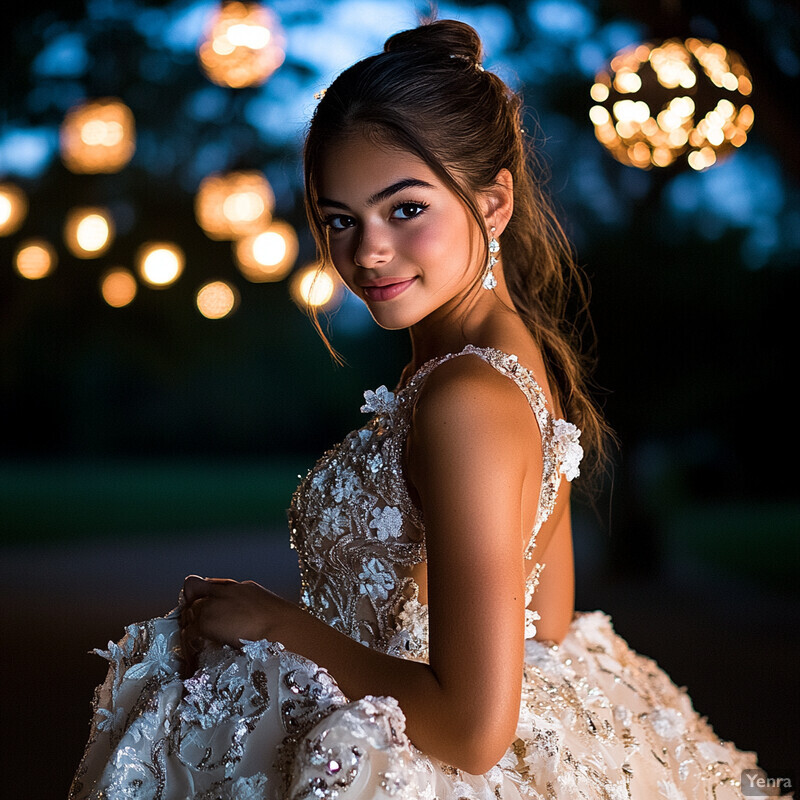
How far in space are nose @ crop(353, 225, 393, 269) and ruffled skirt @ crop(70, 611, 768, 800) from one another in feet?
1.82

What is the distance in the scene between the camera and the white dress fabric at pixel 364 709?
112cm

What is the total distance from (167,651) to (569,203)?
17.2ft

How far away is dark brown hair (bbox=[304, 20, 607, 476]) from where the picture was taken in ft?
4.54

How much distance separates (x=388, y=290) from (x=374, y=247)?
0.08 metres

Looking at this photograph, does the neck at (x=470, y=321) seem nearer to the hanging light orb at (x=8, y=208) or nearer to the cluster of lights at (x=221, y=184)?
the cluster of lights at (x=221, y=184)

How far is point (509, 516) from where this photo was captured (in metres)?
1.11

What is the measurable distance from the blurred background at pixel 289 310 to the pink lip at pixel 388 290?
1909 millimetres

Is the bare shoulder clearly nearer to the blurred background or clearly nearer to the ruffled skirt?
the ruffled skirt

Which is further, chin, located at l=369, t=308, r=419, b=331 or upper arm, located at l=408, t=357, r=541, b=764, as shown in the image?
chin, located at l=369, t=308, r=419, b=331

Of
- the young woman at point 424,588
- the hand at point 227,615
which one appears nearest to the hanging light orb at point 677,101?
the young woman at point 424,588

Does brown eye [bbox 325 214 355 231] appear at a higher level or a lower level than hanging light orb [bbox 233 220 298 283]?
higher

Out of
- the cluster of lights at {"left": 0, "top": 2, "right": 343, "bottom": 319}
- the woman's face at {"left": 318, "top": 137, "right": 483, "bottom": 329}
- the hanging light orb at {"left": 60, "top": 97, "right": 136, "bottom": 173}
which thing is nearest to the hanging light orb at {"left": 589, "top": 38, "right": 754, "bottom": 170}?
the cluster of lights at {"left": 0, "top": 2, "right": 343, "bottom": 319}

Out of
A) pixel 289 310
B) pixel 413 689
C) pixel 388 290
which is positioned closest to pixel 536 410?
pixel 388 290

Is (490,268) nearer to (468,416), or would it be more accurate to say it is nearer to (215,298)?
(468,416)
